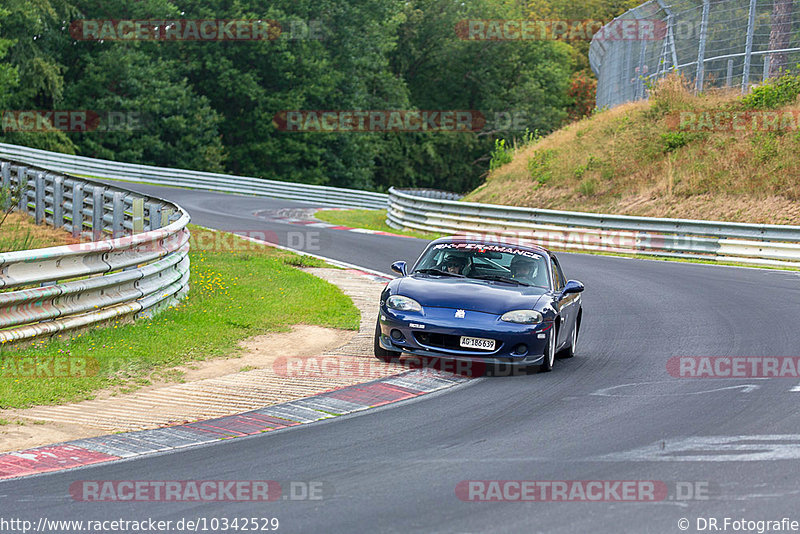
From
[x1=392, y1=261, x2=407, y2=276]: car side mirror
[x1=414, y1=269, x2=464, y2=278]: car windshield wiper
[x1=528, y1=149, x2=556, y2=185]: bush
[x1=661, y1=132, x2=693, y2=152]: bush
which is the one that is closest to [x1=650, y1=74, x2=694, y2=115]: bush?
[x1=661, y1=132, x2=693, y2=152]: bush

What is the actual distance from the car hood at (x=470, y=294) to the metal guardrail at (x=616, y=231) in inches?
554

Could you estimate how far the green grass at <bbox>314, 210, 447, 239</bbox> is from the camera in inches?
1164

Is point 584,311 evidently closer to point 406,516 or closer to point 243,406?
point 243,406

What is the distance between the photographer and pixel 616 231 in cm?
2577

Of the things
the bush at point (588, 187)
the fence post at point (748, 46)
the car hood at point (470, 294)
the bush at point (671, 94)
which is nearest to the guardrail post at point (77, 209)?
the car hood at point (470, 294)

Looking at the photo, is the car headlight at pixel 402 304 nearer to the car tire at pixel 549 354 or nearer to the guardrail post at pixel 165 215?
the car tire at pixel 549 354

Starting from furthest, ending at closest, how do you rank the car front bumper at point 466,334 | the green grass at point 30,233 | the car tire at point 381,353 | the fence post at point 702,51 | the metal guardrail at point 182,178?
the metal guardrail at point 182,178 → the fence post at point 702,51 → the green grass at point 30,233 → the car tire at point 381,353 → the car front bumper at point 466,334

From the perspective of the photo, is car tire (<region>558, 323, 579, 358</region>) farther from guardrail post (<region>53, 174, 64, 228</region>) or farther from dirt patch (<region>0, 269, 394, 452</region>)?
guardrail post (<region>53, 174, 64, 228</region>)

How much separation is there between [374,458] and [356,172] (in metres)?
58.5

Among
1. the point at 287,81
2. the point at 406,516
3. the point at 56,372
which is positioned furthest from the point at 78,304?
the point at 287,81

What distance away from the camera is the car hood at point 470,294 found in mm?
10281

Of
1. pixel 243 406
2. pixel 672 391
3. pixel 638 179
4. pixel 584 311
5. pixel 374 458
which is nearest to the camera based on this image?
pixel 374 458

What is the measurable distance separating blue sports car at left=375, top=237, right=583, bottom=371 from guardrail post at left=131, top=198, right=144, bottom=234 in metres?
6.94

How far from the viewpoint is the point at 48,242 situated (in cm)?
1792
